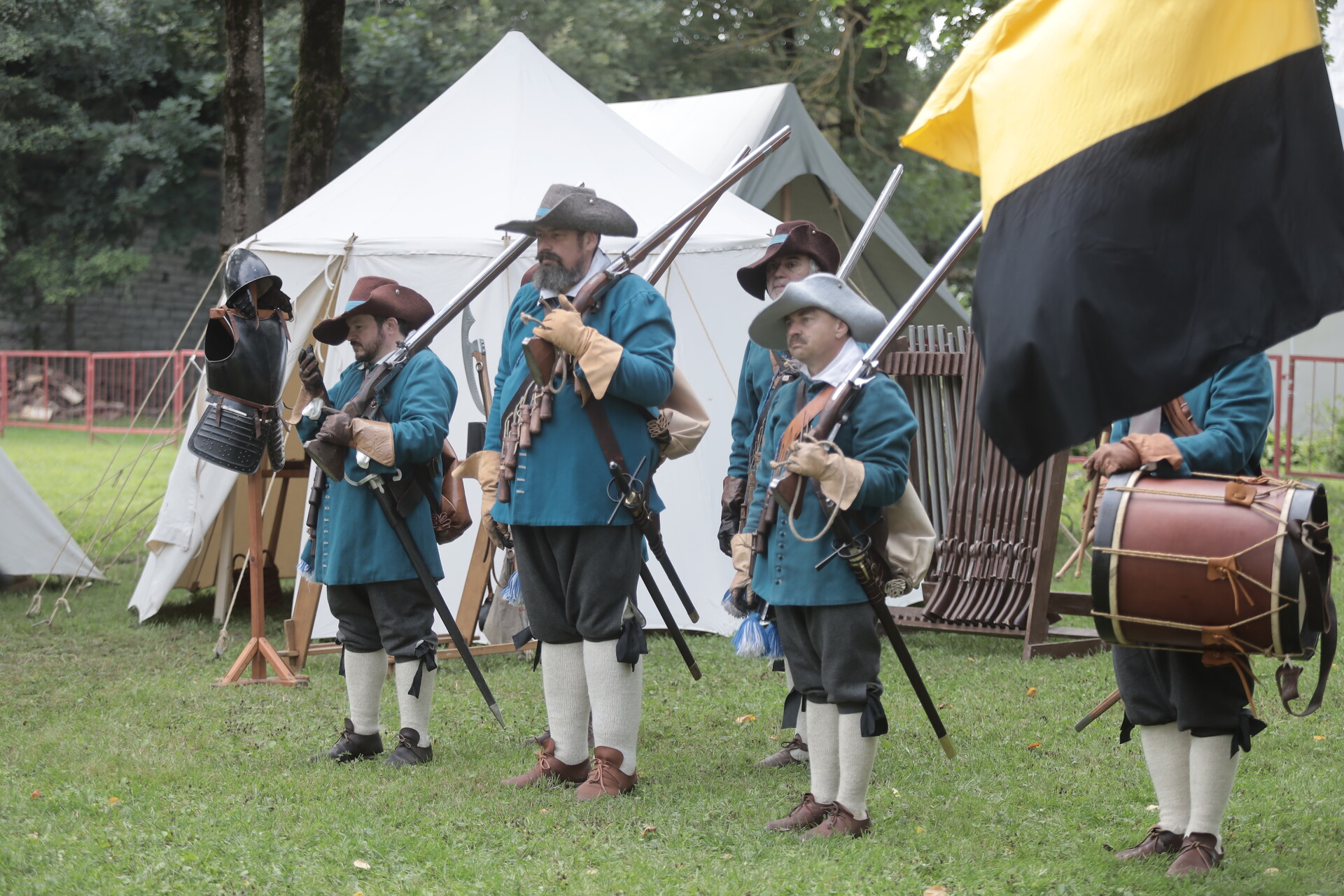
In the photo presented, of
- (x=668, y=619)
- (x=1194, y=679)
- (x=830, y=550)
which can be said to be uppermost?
(x=830, y=550)

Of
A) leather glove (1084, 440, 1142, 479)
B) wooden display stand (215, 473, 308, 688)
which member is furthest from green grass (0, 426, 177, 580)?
leather glove (1084, 440, 1142, 479)

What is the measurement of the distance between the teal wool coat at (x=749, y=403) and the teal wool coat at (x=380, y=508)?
1.01 metres

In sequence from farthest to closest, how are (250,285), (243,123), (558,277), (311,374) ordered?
(243,123), (250,285), (311,374), (558,277)

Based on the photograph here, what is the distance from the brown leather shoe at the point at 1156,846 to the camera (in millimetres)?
3641

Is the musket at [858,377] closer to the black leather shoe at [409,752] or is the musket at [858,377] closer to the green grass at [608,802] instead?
the green grass at [608,802]

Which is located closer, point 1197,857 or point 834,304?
point 1197,857

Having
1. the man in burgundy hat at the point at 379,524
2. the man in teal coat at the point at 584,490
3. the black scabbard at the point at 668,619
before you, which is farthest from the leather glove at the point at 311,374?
the black scabbard at the point at 668,619

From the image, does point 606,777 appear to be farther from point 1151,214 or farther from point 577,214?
point 1151,214

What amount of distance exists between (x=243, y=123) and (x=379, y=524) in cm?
535

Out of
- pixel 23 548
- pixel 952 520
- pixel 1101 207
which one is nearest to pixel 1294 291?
pixel 1101 207

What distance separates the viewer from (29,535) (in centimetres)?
830

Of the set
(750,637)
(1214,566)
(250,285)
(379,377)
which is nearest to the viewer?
(1214,566)

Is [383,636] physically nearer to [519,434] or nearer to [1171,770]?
[519,434]

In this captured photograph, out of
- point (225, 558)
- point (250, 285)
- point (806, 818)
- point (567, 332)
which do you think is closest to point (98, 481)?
point (225, 558)
